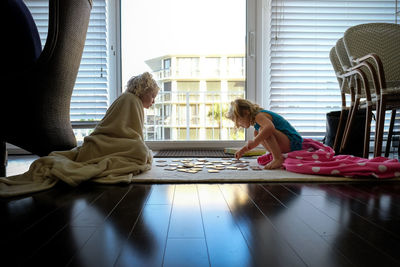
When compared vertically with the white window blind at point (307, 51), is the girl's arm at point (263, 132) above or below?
below

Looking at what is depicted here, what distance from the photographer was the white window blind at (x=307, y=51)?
3285mm

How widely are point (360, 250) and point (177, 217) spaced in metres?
0.53

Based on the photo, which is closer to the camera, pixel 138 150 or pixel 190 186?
pixel 190 186

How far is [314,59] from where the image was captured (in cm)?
331

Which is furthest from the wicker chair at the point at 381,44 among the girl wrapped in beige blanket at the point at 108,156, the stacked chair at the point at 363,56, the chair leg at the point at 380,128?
the girl wrapped in beige blanket at the point at 108,156

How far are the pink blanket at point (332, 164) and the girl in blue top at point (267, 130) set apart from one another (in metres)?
0.09

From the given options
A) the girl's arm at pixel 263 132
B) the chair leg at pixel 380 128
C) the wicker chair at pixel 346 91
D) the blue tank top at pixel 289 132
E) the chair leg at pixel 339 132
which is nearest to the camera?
the chair leg at pixel 380 128

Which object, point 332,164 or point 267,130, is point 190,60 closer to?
point 267,130

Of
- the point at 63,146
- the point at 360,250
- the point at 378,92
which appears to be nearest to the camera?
the point at 360,250

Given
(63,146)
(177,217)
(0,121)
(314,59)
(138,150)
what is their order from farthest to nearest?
(314,59), (138,150), (63,146), (0,121), (177,217)

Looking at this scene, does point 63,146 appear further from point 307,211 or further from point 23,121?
point 307,211

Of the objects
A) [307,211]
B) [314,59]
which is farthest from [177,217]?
[314,59]

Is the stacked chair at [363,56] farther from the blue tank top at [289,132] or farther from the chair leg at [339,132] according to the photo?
the blue tank top at [289,132]

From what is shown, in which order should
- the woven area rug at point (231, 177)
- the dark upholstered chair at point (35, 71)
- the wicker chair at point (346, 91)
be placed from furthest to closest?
the wicker chair at point (346, 91), the woven area rug at point (231, 177), the dark upholstered chair at point (35, 71)
